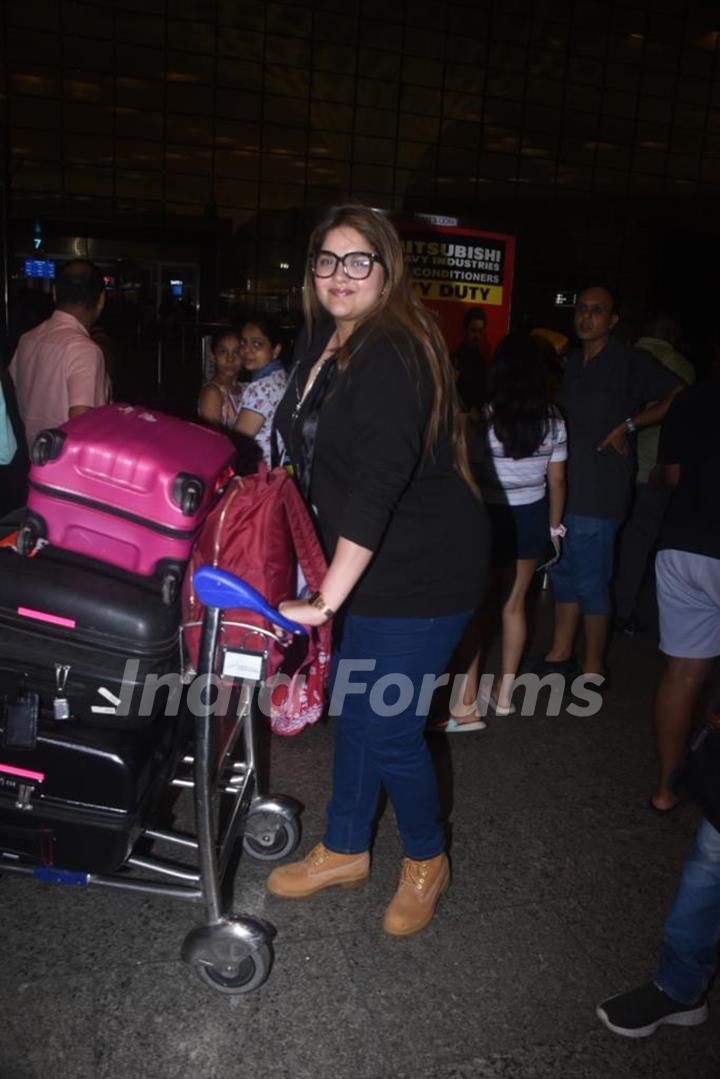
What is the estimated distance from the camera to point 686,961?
2.29m

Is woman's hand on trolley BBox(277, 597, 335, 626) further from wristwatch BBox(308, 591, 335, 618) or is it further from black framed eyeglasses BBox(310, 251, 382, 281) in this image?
black framed eyeglasses BBox(310, 251, 382, 281)

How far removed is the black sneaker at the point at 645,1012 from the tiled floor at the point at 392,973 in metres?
0.04

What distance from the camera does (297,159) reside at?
17781mm

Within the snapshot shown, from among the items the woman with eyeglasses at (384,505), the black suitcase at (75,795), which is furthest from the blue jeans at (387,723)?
the black suitcase at (75,795)

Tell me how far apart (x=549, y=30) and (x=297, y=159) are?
6183mm

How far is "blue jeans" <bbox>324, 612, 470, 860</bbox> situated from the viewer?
Result: 96.1 inches

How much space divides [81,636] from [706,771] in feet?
5.20

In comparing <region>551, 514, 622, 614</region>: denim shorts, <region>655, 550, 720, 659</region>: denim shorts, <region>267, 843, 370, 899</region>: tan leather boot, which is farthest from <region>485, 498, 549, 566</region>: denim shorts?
<region>267, 843, 370, 899</region>: tan leather boot

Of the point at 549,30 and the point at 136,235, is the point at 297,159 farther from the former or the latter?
the point at 549,30

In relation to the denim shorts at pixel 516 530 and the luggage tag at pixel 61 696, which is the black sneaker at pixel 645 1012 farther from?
the denim shorts at pixel 516 530

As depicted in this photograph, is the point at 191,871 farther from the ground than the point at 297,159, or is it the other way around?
the point at 297,159

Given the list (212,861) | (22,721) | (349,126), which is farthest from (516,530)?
(349,126)

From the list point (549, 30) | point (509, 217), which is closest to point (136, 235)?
point (509, 217)

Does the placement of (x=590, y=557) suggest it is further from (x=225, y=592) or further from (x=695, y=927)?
(x=225, y=592)
